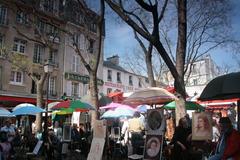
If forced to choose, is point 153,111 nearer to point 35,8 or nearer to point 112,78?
point 35,8

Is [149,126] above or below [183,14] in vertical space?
below

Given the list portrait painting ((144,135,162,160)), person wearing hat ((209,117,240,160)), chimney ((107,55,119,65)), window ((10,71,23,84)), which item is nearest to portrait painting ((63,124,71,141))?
portrait painting ((144,135,162,160))

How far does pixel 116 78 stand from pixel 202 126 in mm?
34737

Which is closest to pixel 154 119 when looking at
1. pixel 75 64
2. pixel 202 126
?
pixel 202 126

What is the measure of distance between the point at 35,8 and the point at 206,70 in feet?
141

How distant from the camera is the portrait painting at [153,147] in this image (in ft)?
28.9

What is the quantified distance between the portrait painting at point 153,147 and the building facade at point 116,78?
28.8 metres

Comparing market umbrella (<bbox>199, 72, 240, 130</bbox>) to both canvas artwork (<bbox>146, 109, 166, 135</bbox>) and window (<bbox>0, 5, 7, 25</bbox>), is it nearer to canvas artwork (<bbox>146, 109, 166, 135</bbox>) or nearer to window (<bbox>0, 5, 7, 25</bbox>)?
canvas artwork (<bbox>146, 109, 166, 135</bbox>)

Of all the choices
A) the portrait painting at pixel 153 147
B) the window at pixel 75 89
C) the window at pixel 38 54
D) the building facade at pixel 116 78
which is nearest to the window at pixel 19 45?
the window at pixel 38 54

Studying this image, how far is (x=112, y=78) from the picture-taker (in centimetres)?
4238

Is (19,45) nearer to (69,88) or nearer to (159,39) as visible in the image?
(69,88)

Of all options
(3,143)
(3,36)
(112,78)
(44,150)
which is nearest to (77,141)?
(44,150)

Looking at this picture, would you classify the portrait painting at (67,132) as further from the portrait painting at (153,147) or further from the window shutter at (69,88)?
the window shutter at (69,88)

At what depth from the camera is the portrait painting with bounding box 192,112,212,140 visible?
8663 millimetres
